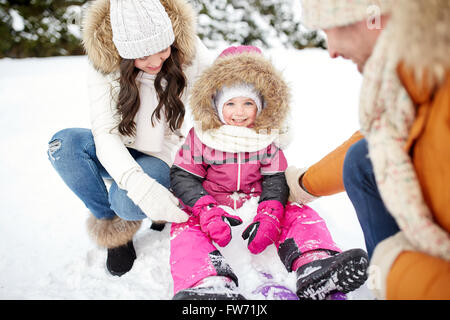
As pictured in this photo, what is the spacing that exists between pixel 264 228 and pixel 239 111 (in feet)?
1.87

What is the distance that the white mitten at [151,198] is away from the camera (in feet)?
4.71

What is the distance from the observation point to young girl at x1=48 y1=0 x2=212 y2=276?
1439mm

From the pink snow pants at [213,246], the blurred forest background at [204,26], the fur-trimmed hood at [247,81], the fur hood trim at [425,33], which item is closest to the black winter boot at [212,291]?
the pink snow pants at [213,246]

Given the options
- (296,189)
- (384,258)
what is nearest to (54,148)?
(296,189)

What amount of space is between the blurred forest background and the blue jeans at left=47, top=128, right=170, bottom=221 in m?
4.46

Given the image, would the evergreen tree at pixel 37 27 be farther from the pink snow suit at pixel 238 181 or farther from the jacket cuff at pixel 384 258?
the jacket cuff at pixel 384 258

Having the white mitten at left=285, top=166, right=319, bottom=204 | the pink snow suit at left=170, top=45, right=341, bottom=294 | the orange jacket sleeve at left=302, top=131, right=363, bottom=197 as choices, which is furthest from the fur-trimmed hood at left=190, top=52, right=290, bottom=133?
the orange jacket sleeve at left=302, top=131, right=363, bottom=197

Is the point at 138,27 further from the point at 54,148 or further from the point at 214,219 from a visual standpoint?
the point at 214,219

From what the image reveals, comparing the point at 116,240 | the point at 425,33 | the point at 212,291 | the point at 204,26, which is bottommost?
the point at 116,240

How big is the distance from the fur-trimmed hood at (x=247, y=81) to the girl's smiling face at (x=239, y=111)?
5 cm

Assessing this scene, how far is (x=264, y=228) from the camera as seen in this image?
Result: 1.47m

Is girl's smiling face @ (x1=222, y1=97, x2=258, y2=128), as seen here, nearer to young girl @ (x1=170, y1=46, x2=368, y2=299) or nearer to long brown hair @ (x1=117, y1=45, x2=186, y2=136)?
young girl @ (x1=170, y1=46, x2=368, y2=299)

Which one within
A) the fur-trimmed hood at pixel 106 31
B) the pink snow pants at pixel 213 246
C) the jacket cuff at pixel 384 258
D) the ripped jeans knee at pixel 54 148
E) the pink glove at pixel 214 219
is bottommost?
the pink snow pants at pixel 213 246

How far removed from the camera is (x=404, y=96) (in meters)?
0.79
